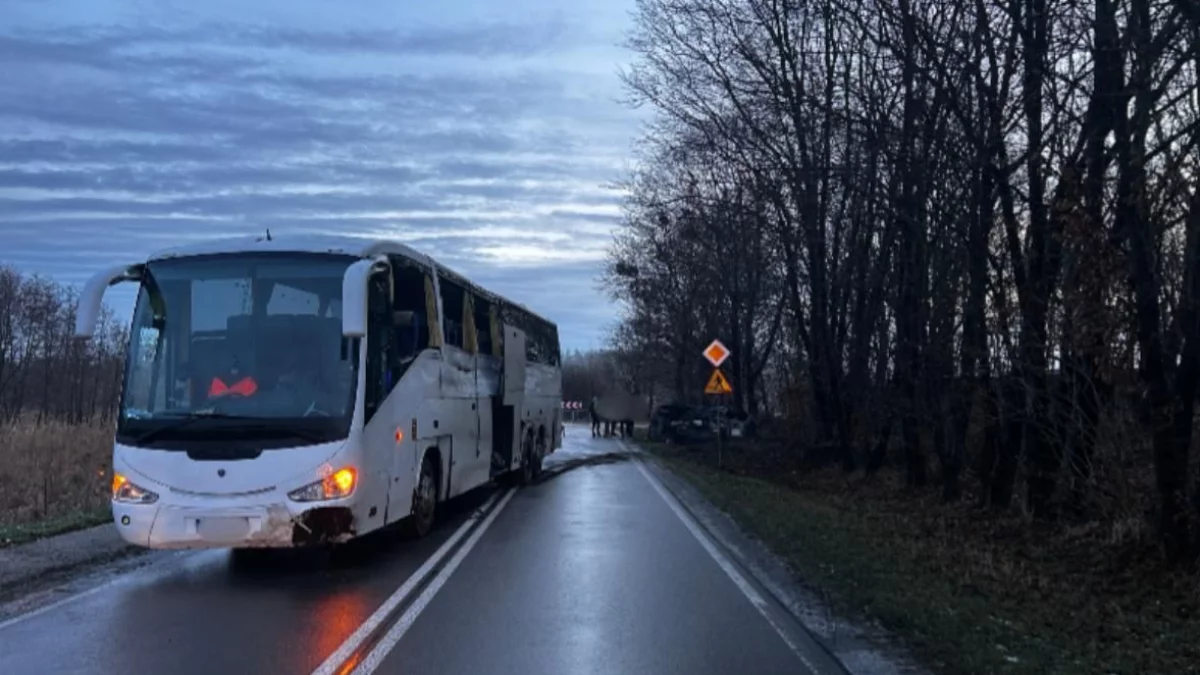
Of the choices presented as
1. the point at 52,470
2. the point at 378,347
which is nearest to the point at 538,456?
the point at 52,470

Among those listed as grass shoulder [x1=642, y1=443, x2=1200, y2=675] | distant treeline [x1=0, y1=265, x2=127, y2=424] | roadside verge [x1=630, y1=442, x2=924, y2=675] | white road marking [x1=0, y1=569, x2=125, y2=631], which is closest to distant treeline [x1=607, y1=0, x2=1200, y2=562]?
grass shoulder [x1=642, y1=443, x2=1200, y2=675]

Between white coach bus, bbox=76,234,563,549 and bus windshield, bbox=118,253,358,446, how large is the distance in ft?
0.04

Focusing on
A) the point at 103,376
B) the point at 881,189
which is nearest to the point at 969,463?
the point at 881,189

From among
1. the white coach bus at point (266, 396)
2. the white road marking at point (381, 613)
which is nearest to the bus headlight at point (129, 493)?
the white coach bus at point (266, 396)

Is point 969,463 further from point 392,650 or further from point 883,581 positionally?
point 392,650

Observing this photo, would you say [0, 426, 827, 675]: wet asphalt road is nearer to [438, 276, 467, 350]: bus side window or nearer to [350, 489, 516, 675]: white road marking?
[350, 489, 516, 675]: white road marking

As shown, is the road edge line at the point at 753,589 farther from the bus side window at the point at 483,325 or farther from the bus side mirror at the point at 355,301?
the bus side mirror at the point at 355,301

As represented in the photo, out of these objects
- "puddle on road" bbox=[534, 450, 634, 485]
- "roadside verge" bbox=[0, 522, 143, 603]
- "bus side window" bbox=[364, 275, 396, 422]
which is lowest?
"roadside verge" bbox=[0, 522, 143, 603]

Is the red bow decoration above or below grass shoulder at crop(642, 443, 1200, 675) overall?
above

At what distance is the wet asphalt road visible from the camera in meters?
8.60

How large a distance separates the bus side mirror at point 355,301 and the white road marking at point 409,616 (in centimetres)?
246

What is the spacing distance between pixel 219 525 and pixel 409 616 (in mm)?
2626

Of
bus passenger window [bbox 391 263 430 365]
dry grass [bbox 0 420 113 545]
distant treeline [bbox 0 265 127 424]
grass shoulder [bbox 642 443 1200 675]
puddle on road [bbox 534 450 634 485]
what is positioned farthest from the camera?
distant treeline [bbox 0 265 127 424]

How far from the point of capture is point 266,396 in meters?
12.4
